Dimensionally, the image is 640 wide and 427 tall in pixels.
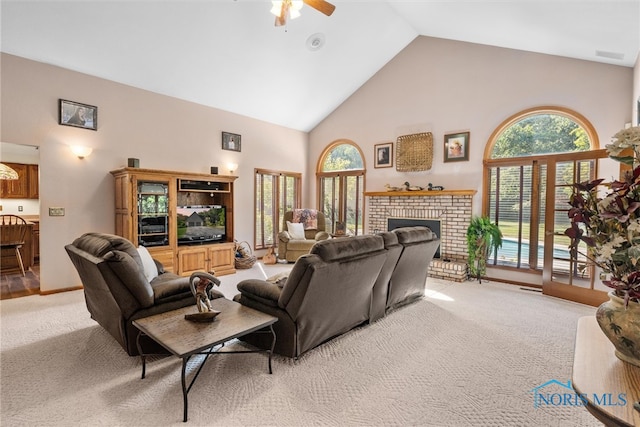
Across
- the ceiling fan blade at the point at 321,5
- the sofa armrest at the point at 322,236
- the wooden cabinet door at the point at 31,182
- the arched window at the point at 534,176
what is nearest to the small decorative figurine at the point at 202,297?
the ceiling fan blade at the point at 321,5

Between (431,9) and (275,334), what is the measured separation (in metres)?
4.99

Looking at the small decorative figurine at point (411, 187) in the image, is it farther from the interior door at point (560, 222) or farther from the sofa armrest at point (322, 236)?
the interior door at point (560, 222)

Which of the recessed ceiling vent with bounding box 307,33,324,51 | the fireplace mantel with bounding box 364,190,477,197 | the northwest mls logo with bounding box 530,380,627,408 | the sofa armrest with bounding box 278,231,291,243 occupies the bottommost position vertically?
the northwest mls logo with bounding box 530,380,627,408

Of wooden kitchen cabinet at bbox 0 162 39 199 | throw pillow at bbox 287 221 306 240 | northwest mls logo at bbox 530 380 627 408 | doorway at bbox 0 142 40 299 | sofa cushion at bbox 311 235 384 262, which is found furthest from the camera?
throw pillow at bbox 287 221 306 240

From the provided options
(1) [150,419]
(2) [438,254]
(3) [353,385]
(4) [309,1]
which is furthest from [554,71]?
(1) [150,419]

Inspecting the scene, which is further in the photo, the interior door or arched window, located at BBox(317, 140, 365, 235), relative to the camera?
arched window, located at BBox(317, 140, 365, 235)

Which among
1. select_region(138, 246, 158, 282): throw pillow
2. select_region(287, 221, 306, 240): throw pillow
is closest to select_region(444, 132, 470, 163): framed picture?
select_region(287, 221, 306, 240): throw pillow

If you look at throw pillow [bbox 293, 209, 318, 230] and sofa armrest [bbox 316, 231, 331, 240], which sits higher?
throw pillow [bbox 293, 209, 318, 230]

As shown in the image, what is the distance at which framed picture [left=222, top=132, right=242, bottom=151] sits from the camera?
611 centimetres

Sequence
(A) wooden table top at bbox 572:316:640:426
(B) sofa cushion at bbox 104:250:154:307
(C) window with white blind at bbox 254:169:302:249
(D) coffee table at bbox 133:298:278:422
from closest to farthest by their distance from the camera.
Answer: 1. (A) wooden table top at bbox 572:316:640:426
2. (D) coffee table at bbox 133:298:278:422
3. (B) sofa cushion at bbox 104:250:154:307
4. (C) window with white blind at bbox 254:169:302:249

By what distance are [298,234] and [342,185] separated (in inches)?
63.8

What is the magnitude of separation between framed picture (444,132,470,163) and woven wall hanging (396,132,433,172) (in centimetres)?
29

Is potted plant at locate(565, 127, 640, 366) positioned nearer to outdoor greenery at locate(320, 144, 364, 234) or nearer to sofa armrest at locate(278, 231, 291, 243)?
sofa armrest at locate(278, 231, 291, 243)

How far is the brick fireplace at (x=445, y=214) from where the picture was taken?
17.5ft
